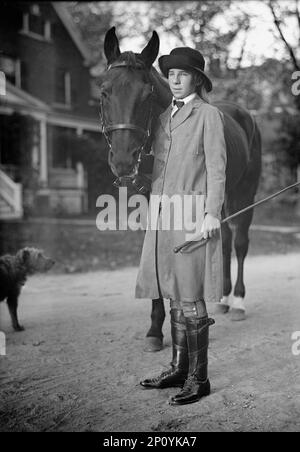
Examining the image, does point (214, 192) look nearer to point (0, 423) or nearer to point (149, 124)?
point (149, 124)

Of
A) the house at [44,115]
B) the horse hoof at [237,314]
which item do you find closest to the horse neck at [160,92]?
the horse hoof at [237,314]

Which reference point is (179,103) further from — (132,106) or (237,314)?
(237,314)

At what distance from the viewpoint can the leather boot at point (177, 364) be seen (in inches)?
118

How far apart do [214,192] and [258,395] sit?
1.20m

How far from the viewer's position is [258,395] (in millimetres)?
2928

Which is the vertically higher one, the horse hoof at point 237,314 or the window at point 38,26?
the window at point 38,26

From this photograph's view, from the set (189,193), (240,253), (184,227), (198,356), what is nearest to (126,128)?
(189,193)

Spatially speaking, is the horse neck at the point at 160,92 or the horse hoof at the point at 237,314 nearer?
the horse neck at the point at 160,92

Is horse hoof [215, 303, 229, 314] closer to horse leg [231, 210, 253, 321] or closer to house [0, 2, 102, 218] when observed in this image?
horse leg [231, 210, 253, 321]

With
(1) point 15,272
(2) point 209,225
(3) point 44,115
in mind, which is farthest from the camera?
(3) point 44,115

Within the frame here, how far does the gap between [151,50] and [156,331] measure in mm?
1982

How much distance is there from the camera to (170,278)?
2.92 m

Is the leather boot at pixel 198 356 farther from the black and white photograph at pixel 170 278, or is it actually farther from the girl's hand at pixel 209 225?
the girl's hand at pixel 209 225
